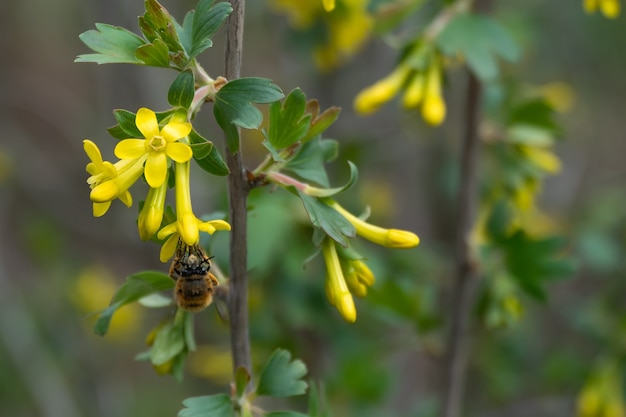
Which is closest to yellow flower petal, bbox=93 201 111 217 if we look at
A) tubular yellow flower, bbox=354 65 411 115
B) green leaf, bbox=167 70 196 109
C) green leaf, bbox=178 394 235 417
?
green leaf, bbox=167 70 196 109

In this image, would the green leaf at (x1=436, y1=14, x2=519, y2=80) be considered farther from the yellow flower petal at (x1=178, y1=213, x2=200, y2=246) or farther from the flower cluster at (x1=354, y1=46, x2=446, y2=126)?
the yellow flower petal at (x1=178, y1=213, x2=200, y2=246)

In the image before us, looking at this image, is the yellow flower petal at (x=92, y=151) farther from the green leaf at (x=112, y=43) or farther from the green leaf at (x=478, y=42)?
the green leaf at (x=478, y=42)

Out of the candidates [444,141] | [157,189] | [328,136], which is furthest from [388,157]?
[157,189]

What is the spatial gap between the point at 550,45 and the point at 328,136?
4.63 feet

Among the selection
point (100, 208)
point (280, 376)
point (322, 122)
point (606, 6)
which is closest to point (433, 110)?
point (606, 6)

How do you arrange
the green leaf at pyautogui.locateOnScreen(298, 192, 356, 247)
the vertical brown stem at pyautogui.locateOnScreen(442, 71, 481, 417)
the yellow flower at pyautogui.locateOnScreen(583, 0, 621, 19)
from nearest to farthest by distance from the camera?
the green leaf at pyautogui.locateOnScreen(298, 192, 356, 247), the yellow flower at pyautogui.locateOnScreen(583, 0, 621, 19), the vertical brown stem at pyautogui.locateOnScreen(442, 71, 481, 417)

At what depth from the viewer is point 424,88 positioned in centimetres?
117

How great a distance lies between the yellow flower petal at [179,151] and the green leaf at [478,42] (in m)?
0.61

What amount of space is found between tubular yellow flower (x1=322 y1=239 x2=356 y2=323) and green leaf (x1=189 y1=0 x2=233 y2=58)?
0.82ft

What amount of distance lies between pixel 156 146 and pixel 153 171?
0.07 ft

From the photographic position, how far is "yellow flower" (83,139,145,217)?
2.16ft

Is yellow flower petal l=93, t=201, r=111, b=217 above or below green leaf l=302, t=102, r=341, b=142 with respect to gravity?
below

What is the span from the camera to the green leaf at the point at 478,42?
3.77ft

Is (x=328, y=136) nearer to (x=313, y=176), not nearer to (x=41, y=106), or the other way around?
(x=313, y=176)
